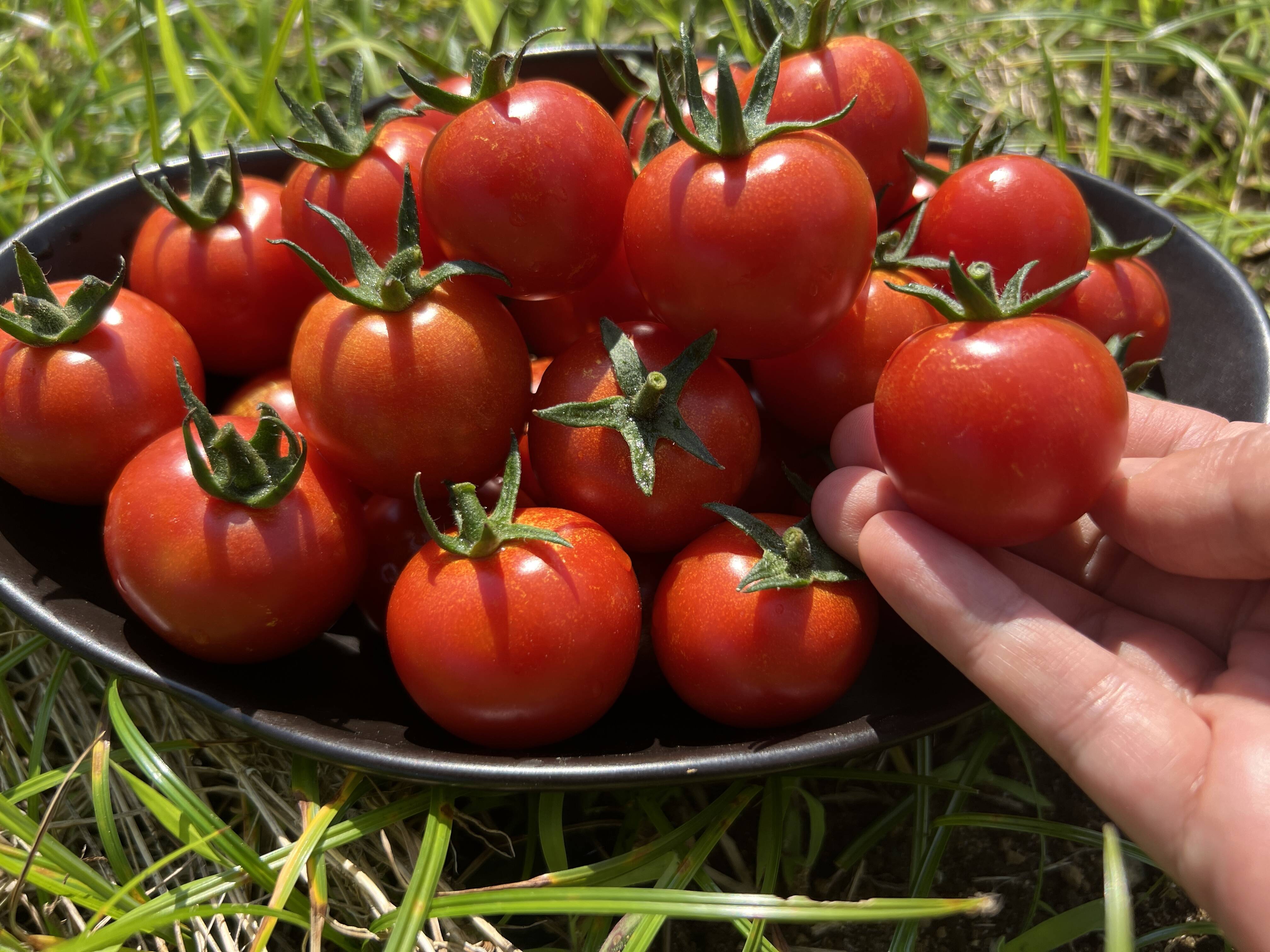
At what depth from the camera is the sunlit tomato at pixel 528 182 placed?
103cm

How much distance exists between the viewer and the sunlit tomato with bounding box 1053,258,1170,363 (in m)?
1.30

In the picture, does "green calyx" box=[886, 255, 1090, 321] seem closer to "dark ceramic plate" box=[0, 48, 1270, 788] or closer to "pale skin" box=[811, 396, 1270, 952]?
"pale skin" box=[811, 396, 1270, 952]

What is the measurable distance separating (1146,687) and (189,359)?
1.13m

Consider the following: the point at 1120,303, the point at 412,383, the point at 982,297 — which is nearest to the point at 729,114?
the point at 982,297

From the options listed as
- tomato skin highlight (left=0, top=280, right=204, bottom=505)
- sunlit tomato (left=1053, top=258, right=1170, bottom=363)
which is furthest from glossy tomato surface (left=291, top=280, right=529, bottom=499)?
sunlit tomato (left=1053, top=258, right=1170, bottom=363)

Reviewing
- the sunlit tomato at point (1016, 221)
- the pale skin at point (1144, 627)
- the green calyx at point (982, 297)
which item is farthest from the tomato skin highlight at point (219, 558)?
the sunlit tomato at point (1016, 221)

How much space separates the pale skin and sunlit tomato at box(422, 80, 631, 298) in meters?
0.37

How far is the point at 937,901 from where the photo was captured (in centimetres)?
97

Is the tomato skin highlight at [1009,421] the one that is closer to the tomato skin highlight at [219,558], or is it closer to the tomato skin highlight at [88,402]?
the tomato skin highlight at [219,558]

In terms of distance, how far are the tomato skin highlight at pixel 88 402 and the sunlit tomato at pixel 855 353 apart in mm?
723

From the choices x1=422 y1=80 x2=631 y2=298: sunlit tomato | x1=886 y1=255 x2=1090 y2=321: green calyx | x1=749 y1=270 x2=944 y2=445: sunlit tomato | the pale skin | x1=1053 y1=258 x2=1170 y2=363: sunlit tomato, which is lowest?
the pale skin

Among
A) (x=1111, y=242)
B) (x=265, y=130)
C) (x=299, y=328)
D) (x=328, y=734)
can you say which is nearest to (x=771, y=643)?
(x=328, y=734)

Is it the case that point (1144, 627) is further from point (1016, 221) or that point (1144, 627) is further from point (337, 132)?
point (337, 132)

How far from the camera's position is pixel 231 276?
1299 mm
